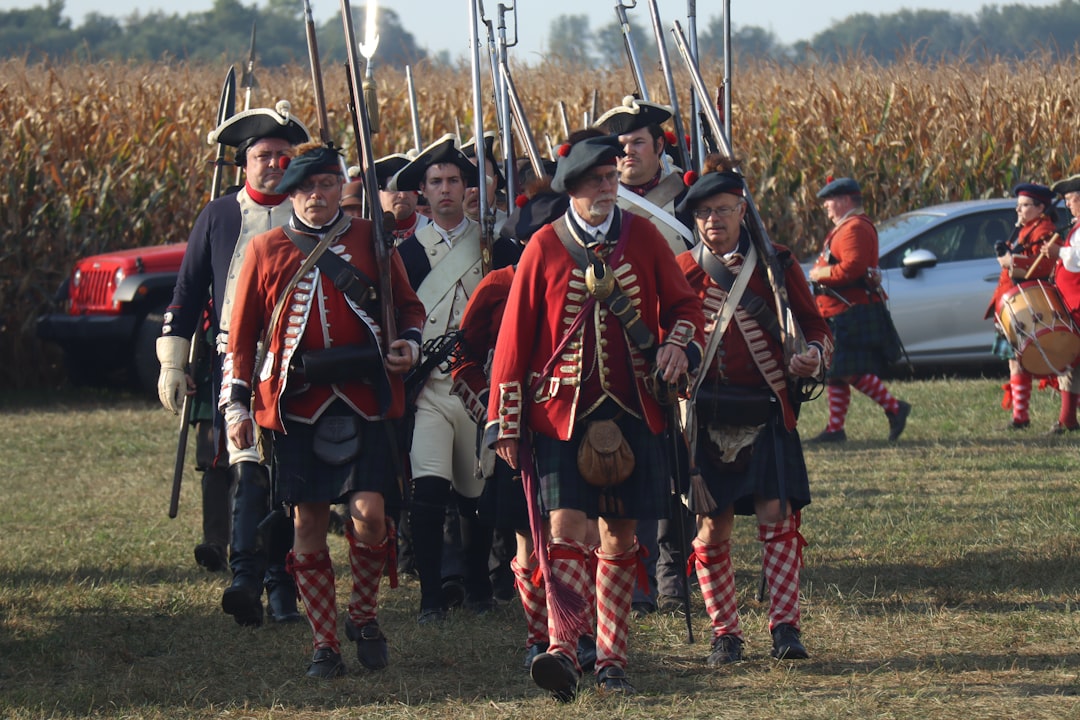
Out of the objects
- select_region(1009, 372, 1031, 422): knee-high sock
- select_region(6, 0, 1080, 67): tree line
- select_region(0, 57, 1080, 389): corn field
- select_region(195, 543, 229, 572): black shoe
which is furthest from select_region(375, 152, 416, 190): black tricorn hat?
select_region(6, 0, 1080, 67): tree line

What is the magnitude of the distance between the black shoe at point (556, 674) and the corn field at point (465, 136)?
11520mm

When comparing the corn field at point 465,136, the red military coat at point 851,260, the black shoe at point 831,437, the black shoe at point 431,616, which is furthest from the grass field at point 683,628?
the corn field at point 465,136

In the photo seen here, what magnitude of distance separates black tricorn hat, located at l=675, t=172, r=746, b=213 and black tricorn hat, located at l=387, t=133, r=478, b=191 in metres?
1.38

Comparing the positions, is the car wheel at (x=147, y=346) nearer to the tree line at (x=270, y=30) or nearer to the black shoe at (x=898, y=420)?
the black shoe at (x=898, y=420)

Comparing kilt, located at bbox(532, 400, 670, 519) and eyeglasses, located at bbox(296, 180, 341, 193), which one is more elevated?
eyeglasses, located at bbox(296, 180, 341, 193)

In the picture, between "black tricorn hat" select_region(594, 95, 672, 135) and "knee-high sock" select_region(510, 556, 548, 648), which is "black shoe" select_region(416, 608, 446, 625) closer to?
"knee-high sock" select_region(510, 556, 548, 648)

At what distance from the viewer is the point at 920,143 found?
56.1 ft

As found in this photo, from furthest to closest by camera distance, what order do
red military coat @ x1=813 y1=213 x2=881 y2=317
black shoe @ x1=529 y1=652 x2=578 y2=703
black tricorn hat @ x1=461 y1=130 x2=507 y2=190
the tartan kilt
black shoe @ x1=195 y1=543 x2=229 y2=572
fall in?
the tartan kilt → red military coat @ x1=813 y1=213 x2=881 y2=317 → black shoe @ x1=195 y1=543 x2=229 y2=572 → black tricorn hat @ x1=461 y1=130 x2=507 y2=190 → black shoe @ x1=529 y1=652 x2=578 y2=703

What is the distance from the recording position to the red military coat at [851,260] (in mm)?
10531

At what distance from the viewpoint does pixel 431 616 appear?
6.40 meters

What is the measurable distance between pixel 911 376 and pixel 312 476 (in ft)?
31.9

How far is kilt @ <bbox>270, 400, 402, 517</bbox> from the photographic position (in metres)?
5.34

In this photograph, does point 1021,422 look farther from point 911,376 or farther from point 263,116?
point 263,116

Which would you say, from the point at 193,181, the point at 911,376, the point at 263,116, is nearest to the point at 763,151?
the point at 911,376
